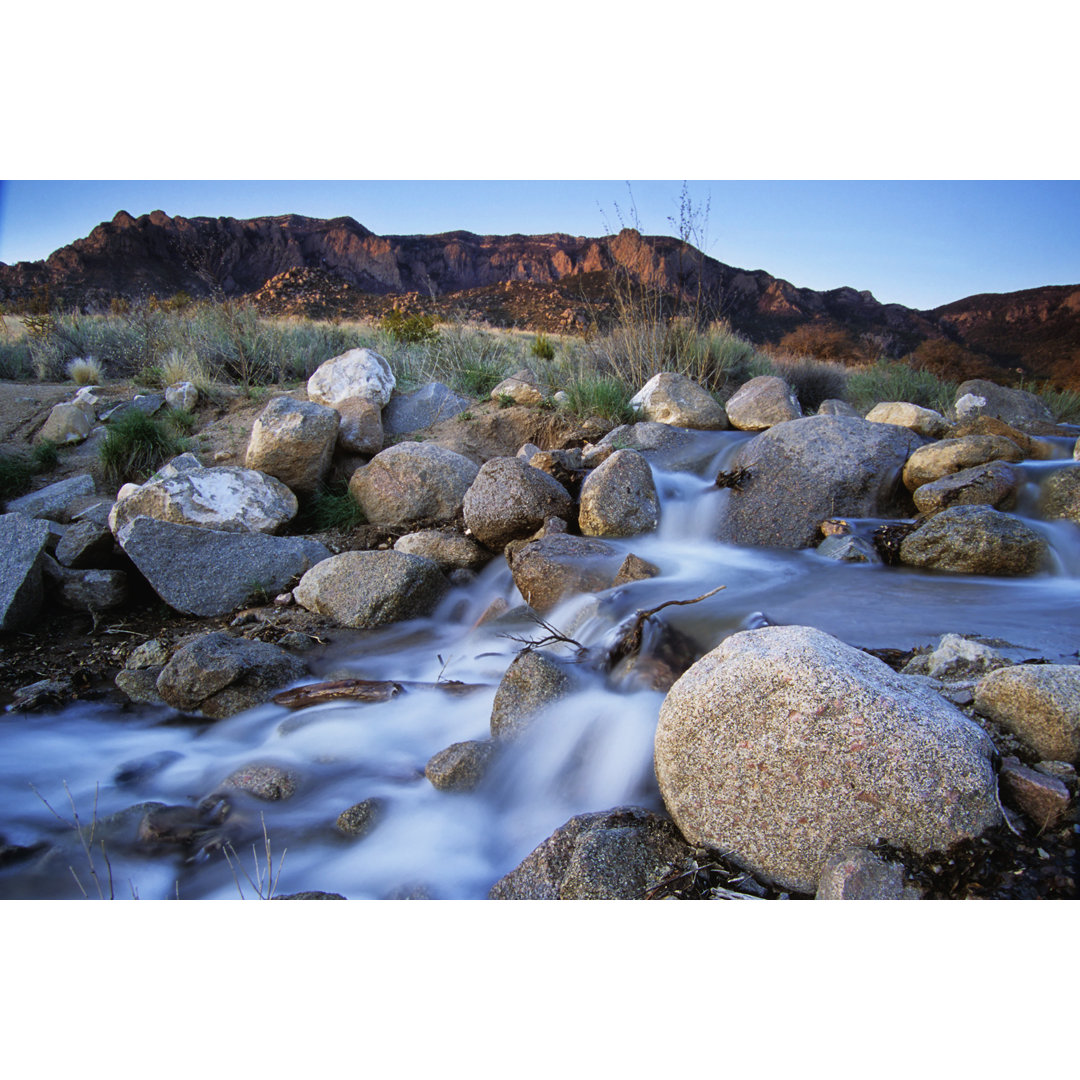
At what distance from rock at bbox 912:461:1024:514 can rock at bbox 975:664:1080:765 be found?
98.1 inches

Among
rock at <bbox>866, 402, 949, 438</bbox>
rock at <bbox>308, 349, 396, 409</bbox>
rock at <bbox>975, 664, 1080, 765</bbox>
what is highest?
rock at <bbox>308, 349, 396, 409</bbox>

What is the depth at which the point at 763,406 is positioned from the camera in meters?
5.66

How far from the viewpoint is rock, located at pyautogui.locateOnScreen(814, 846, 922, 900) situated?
4.42 ft

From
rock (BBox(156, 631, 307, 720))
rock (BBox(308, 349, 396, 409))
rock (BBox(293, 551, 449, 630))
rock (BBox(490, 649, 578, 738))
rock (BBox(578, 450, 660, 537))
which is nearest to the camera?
rock (BBox(490, 649, 578, 738))

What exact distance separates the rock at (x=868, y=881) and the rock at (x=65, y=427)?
692 cm

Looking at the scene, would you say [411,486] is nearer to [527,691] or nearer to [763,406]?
[527,691]

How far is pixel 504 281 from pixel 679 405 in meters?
14.0

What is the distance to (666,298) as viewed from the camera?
23.2ft

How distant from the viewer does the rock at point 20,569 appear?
3.64 meters

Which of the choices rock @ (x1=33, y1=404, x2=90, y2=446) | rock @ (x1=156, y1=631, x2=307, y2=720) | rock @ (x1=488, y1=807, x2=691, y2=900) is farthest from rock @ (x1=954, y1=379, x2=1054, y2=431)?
rock @ (x1=33, y1=404, x2=90, y2=446)

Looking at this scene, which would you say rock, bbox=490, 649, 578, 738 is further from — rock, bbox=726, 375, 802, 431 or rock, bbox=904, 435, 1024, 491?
rock, bbox=726, 375, 802, 431

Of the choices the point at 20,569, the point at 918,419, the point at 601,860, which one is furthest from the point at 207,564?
the point at 918,419

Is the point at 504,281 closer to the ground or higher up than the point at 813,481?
higher up

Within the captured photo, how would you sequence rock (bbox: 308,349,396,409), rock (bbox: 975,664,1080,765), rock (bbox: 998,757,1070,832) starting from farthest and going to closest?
rock (bbox: 308,349,396,409)
rock (bbox: 975,664,1080,765)
rock (bbox: 998,757,1070,832)
